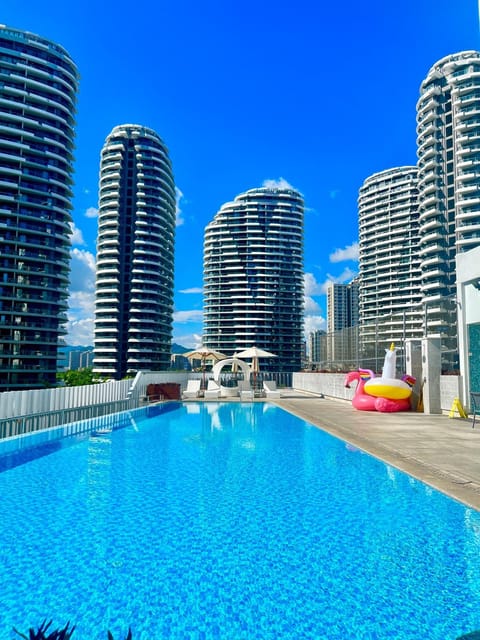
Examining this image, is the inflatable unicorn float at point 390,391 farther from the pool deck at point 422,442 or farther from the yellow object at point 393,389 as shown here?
the pool deck at point 422,442

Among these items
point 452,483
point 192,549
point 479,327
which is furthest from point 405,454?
point 479,327

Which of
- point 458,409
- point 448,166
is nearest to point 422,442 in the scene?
point 458,409

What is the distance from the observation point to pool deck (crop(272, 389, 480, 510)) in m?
7.00

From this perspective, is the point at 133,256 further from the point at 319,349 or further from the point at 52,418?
the point at 52,418

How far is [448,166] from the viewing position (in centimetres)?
6894

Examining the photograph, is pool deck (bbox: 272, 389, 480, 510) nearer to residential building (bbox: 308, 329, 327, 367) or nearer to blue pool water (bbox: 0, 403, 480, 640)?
blue pool water (bbox: 0, 403, 480, 640)

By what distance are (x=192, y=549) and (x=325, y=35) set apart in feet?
71.0

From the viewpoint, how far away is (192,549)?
5.09 metres

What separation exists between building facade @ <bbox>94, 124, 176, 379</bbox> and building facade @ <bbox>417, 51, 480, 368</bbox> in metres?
48.6

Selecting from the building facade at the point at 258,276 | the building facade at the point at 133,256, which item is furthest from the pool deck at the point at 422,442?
the building facade at the point at 258,276

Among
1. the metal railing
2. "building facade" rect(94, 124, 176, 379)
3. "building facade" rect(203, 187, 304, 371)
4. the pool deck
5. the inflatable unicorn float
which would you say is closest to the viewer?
the pool deck

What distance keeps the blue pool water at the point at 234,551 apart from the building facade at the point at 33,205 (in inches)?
2031

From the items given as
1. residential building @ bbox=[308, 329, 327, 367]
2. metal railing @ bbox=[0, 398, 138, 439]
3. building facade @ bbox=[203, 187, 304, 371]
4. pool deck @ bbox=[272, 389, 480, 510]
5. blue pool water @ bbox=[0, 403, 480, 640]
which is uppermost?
building facade @ bbox=[203, 187, 304, 371]

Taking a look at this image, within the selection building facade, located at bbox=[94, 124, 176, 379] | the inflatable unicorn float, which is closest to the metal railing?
the inflatable unicorn float
